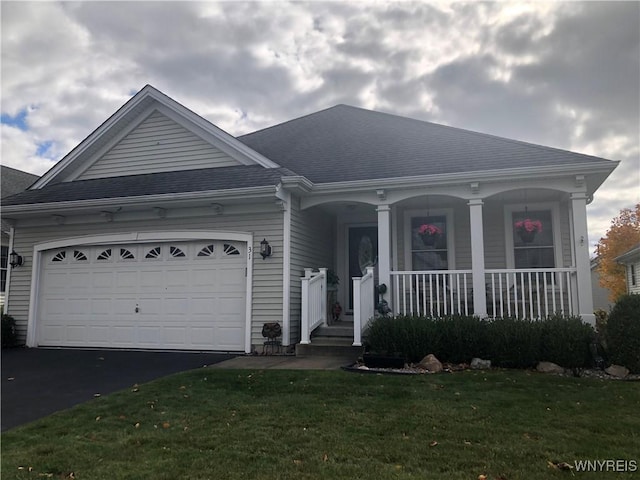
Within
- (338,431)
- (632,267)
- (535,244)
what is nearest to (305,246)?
(535,244)

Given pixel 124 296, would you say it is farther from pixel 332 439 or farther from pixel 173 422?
pixel 332 439

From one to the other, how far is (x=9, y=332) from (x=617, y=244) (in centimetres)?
2911

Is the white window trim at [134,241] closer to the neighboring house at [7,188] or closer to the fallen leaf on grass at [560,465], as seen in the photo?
the neighboring house at [7,188]

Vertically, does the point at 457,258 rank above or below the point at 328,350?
above

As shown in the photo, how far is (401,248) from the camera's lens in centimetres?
1020

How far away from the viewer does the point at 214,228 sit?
31.3ft

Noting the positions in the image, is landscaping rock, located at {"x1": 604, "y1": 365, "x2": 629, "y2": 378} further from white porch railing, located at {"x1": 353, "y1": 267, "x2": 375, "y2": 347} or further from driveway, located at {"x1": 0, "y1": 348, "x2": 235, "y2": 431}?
driveway, located at {"x1": 0, "y1": 348, "x2": 235, "y2": 431}

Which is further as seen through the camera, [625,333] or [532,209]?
[532,209]

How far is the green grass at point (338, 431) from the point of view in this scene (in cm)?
336

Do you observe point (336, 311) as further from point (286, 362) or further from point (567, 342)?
point (567, 342)

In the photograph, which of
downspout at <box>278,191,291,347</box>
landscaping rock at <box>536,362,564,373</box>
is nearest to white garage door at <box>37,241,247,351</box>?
downspout at <box>278,191,291,347</box>

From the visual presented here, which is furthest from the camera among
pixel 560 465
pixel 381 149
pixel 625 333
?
pixel 381 149

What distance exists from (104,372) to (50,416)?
2.53 metres

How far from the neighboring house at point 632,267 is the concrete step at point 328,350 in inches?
646
